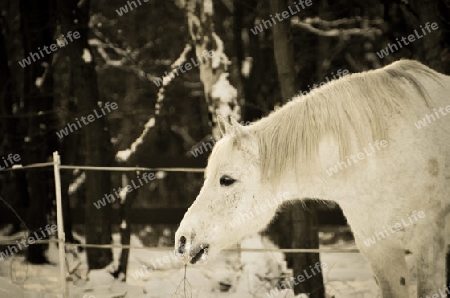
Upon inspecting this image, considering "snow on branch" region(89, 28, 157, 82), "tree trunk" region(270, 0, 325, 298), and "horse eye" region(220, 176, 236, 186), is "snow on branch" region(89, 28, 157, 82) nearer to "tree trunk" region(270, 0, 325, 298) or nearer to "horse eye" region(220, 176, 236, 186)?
"tree trunk" region(270, 0, 325, 298)

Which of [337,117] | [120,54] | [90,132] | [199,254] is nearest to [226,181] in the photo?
[199,254]

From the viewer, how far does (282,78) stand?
5609 millimetres

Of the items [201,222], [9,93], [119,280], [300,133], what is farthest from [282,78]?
[9,93]

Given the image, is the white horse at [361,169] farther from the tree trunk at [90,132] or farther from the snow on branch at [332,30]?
the snow on branch at [332,30]

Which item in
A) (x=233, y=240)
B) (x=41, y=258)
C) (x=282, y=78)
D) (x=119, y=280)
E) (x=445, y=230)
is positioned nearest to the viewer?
(x=445, y=230)

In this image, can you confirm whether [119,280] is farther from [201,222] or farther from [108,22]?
[108,22]

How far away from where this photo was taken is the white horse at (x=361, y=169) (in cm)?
357

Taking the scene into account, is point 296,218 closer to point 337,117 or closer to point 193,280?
point 193,280

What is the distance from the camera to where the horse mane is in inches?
143

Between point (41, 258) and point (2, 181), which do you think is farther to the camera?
point (2, 181)

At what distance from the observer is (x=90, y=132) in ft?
23.3

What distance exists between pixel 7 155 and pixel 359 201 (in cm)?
821

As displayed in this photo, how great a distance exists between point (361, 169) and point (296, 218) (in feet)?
6.58

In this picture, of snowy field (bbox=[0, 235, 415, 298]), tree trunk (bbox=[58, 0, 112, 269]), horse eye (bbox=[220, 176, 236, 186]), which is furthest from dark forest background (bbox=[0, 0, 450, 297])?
horse eye (bbox=[220, 176, 236, 186])
